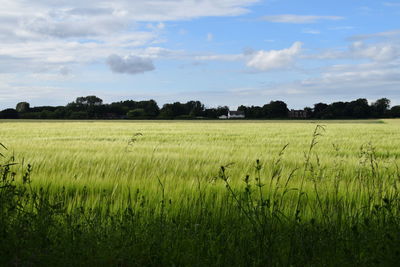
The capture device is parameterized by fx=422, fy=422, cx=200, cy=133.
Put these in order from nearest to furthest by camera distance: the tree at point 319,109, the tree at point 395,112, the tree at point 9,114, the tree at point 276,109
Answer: the tree at point 9,114 → the tree at point 395,112 → the tree at point 319,109 → the tree at point 276,109

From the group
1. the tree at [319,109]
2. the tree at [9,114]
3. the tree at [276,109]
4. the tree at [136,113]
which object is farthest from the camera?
the tree at [276,109]

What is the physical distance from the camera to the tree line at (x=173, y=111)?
84963 millimetres

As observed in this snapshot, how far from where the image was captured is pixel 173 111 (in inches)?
3831

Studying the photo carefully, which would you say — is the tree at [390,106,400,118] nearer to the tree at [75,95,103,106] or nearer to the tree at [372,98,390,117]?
the tree at [372,98,390,117]

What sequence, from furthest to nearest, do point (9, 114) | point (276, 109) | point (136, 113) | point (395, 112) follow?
point (276, 109), point (395, 112), point (136, 113), point (9, 114)

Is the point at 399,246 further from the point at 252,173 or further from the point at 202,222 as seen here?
the point at 252,173

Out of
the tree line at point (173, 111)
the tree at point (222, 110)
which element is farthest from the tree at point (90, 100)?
the tree at point (222, 110)

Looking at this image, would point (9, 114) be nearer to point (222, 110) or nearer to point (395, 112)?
point (222, 110)

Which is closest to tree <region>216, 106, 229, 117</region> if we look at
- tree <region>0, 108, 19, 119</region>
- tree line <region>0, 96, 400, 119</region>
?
tree line <region>0, 96, 400, 119</region>

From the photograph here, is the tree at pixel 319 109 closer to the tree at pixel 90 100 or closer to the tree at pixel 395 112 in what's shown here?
the tree at pixel 395 112

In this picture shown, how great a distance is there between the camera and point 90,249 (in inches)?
123

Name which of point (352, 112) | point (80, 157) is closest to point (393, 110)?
point (352, 112)

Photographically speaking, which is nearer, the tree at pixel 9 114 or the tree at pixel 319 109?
the tree at pixel 9 114

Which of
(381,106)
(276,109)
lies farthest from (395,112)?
(276,109)
